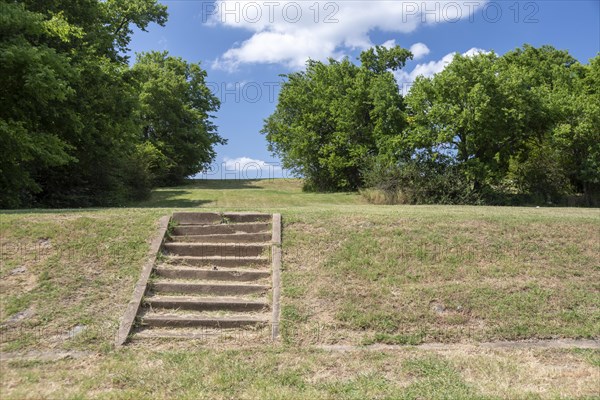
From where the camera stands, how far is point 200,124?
43656 mm

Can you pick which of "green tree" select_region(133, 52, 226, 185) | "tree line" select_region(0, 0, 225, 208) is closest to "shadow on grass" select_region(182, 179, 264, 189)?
"green tree" select_region(133, 52, 226, 185)

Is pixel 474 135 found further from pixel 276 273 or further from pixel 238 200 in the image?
pixel 276 273

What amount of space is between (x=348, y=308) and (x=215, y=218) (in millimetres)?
3756

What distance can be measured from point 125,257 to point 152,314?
→ 161 cm

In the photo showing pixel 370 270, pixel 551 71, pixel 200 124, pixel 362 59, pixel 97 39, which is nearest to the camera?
pixel 370 270

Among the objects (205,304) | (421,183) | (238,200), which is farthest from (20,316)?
(421,183)

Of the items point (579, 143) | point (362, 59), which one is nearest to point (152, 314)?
point (579, 143)

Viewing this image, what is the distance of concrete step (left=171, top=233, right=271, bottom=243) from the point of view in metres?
8.72

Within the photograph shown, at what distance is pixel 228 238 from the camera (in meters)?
8.78

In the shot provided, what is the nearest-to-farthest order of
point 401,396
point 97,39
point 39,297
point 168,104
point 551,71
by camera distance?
point 401,396, point 39,297, point 97,39, point 551,71, point 168,104

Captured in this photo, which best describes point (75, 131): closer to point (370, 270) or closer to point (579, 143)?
point (370, 270)

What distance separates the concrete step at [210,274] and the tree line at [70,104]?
30.6 feet

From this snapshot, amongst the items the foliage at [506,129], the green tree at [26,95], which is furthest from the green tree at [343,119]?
the green tree at [26,95]

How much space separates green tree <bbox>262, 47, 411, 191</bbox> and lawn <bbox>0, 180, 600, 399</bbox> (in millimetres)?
19857
